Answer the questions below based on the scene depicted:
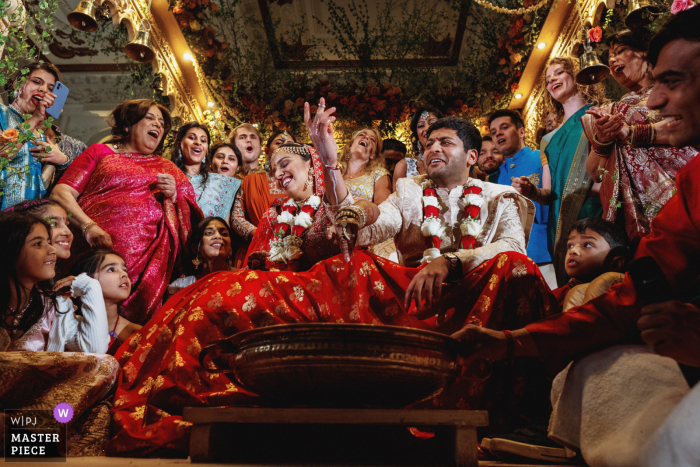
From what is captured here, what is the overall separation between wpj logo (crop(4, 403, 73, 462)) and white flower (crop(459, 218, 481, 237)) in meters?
1.97

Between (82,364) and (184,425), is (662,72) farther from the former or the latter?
(82,364)

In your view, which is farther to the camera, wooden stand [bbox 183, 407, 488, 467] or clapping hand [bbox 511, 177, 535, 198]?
clapping hand [bbox 511, 177, 535, 198]

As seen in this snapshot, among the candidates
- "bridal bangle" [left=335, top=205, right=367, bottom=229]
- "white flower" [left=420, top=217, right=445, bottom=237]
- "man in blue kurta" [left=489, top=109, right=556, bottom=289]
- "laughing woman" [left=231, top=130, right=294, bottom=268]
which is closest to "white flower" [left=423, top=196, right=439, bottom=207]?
"white flower" [left=420, top=217, right=445, bottom=237]

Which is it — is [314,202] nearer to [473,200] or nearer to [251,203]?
[473,200]

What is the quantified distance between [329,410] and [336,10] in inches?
242

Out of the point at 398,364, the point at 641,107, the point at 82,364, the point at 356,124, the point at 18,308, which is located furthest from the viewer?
the point at 356,124

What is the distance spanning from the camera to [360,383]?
4.20 feet

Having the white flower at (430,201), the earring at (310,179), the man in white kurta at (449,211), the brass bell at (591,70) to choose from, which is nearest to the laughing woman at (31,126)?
the earring at (310,179)

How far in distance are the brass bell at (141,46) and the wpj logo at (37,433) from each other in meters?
3.58

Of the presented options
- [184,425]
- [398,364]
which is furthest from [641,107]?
[184,425]

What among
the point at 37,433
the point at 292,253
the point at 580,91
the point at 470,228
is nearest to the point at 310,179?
the point at 292,253

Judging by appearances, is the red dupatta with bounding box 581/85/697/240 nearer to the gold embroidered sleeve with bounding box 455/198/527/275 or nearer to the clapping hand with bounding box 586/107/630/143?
the clapping hand with bounding box 586/107/630/143

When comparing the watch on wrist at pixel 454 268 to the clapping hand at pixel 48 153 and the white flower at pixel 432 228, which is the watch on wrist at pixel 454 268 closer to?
the white flower at pixel 432 228

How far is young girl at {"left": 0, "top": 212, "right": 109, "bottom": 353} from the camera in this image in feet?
7.19
